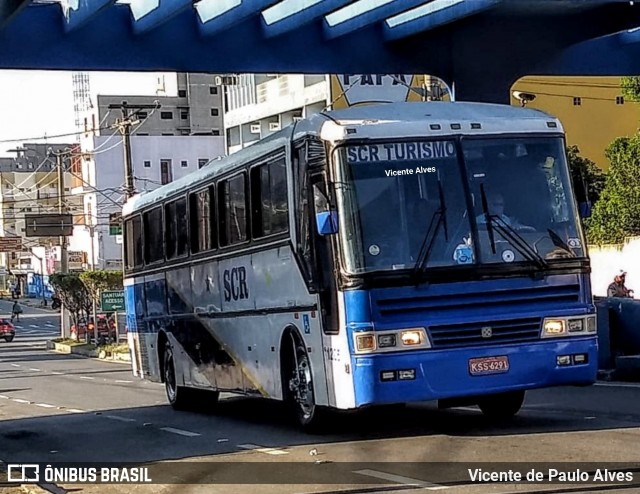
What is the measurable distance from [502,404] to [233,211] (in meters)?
4.09

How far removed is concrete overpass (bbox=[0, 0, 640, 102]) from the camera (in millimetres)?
15734

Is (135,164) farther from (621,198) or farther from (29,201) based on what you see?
(621,198)

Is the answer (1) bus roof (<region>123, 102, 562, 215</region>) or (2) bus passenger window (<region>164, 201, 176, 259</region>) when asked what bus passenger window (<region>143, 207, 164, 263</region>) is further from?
(1) bus roof (<region>123, 102, 562, 215</region>)

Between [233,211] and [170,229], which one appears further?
[170,229]

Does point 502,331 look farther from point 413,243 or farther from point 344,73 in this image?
point 344,73

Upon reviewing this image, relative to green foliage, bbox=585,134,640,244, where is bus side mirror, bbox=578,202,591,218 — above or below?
below

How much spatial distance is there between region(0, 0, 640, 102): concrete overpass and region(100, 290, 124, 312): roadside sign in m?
29.8

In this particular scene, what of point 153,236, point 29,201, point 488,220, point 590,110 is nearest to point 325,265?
point 488,220

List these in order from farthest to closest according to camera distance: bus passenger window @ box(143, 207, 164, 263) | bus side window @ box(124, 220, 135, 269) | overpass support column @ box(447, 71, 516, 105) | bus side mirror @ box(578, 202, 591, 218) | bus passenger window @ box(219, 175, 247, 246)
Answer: bus side window @ box(124, 220, 135, 269) → bus passenger window @ box(143, 207, 164, 263) → overpass support column @ box(447, 71, 516, 105) → bus passenger window @ box(219, 175, 247, 246) → bus side mirror @ box(578, 202, 591, 218)

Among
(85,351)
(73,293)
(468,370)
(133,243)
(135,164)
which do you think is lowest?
(468,370)

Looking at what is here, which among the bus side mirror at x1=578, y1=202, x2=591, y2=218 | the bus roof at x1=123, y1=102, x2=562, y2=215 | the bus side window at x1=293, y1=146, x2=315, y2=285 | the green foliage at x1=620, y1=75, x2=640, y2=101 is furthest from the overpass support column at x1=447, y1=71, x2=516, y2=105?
the green foliage at x1=620, y1=75, x2=640, y2=101

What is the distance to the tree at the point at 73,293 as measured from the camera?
5025 centimetres

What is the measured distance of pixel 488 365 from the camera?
1169 cm

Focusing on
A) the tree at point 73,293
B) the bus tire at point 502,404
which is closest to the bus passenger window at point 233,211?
the bus tire at point 502,404
